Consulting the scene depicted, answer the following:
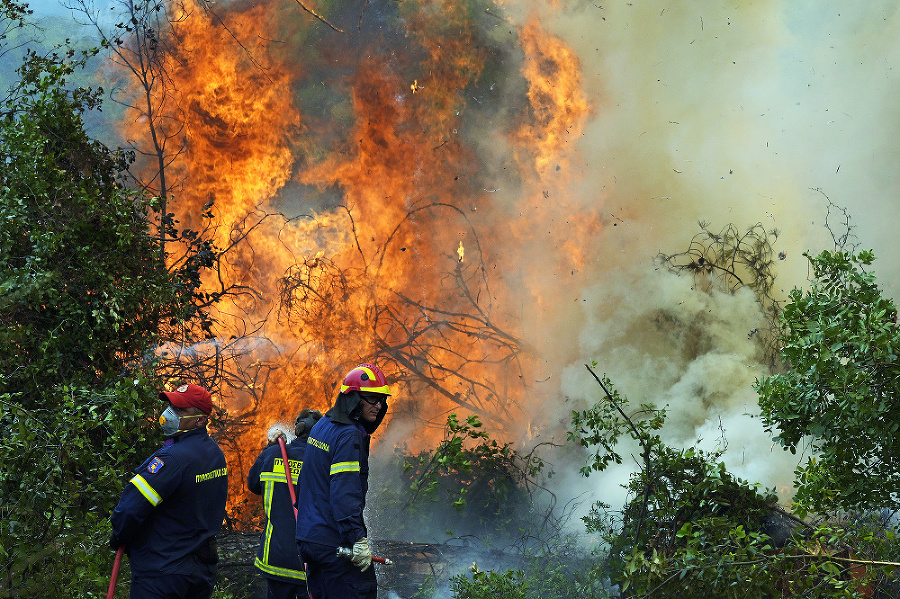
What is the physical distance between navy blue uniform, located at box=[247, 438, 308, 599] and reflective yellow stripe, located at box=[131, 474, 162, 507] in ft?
3.13

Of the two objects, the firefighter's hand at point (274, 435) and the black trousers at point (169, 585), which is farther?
the firefighter's hand at point (274, 435)

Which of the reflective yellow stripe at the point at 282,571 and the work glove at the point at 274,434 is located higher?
the work glove at the point at 274,434

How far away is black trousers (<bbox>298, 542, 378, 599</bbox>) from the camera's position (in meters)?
4.00

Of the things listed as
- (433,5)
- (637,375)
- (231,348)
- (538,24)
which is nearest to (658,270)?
(637,375)

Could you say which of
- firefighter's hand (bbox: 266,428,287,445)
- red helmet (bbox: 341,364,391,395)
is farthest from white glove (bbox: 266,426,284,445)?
red helmet (bbox: 341,364,391,395)

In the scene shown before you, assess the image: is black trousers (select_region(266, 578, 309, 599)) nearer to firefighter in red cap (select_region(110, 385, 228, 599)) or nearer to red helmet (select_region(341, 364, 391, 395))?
firefighter in red cap (select_region(110, 385, 228, 599))

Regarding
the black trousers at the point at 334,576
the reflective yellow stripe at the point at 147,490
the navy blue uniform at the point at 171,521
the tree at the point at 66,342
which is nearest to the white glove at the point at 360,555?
the black trousers at the point at 334,576

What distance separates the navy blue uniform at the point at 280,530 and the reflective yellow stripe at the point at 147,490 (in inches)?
37.6

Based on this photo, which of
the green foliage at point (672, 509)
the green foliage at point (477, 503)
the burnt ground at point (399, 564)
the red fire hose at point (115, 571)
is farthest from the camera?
the green foliage at point (477, 503)

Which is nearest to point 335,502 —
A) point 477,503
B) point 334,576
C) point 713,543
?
point 334,576

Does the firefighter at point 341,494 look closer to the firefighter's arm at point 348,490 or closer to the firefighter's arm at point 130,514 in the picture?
the firefighter's arm at point 348,490

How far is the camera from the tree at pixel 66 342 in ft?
14.0

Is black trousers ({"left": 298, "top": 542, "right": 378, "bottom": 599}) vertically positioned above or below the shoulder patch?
below

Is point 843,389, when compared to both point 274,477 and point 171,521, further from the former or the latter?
point 171,521
